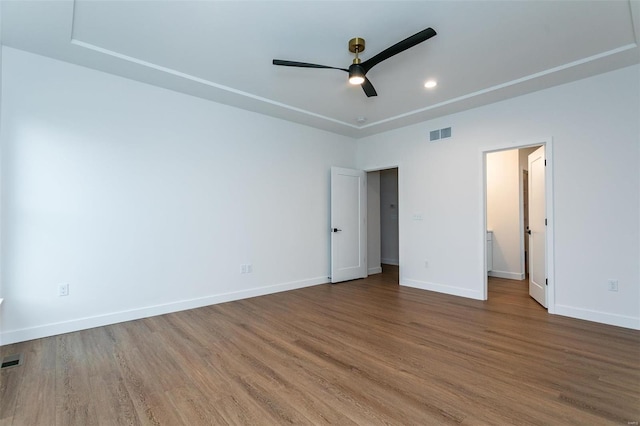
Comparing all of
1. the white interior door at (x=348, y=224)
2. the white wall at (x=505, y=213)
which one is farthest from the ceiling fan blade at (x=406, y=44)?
the white wall at (x=505, y=213)

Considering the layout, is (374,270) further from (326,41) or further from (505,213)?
(326,41)

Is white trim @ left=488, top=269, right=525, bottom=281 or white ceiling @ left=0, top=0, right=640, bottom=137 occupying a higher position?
white ceiling @ left=0, top=0, right=640, bottom=137

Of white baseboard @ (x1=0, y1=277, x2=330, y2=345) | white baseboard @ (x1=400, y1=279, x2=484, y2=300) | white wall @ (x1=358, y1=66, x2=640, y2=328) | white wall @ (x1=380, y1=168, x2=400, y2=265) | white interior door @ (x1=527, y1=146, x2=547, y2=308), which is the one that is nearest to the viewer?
white baseboard @ (x1=0, y1=277, x2=330, y2=345)

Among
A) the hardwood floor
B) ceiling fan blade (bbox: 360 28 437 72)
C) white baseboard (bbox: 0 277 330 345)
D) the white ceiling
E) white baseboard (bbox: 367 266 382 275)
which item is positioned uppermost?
the white ceiling

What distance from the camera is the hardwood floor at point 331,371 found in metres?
1.91

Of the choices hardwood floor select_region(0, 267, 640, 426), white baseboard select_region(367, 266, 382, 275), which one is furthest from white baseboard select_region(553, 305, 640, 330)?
white baseboard select_region(367, 266, 382, 275)

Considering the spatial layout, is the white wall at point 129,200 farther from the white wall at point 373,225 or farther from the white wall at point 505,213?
the white wall at point 505,213

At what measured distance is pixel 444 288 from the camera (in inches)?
192

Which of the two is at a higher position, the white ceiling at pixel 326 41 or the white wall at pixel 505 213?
the white ceiling at pixel 326 41

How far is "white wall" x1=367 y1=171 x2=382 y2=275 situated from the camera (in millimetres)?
6727

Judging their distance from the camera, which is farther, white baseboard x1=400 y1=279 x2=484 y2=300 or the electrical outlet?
white baseboard x1=400 y1=279 x2=484 y2=300

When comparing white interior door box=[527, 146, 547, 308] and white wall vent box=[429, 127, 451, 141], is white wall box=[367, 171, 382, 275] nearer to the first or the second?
white wall vent box=[429, 127, 451, 141]

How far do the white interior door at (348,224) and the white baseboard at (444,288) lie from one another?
3.29 feet

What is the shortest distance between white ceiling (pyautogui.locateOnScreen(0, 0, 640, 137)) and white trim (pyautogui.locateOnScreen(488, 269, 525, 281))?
140 inches
